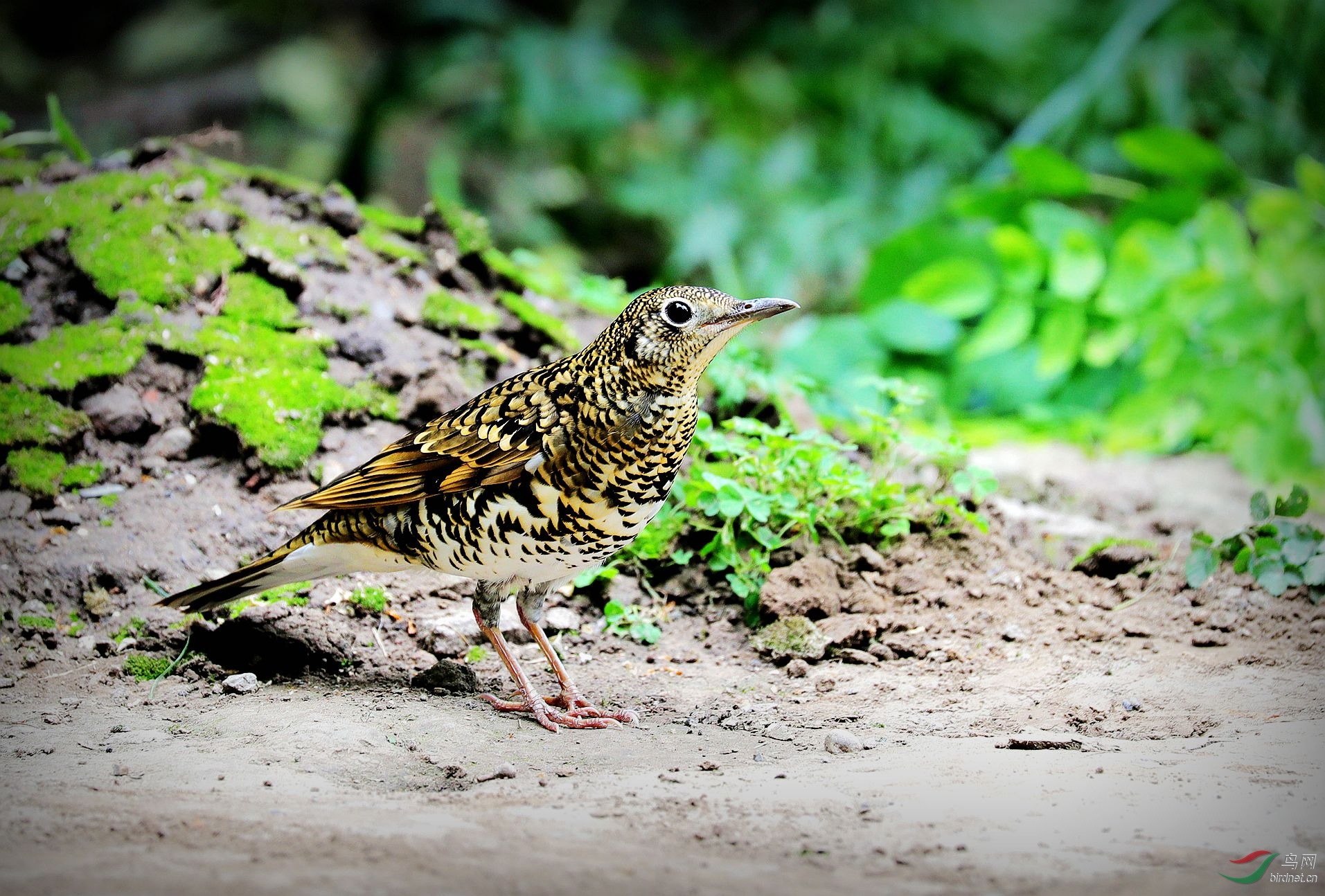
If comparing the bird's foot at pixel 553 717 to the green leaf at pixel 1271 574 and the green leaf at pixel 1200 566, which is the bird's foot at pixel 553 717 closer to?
the green leaf at pixel 1200 566

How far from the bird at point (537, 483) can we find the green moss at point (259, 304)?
138 cm

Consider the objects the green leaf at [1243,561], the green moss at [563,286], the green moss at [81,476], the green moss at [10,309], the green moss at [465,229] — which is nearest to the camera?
the green leaf at [1243,561]

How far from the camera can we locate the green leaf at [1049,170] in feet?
23.1

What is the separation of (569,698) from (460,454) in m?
0.82

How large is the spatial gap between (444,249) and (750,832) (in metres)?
3.56

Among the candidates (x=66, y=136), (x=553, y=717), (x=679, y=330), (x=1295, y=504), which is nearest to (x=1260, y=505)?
(x=1295, y=504)

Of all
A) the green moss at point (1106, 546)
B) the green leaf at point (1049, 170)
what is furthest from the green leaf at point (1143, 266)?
the green moss at point (1106, 546)

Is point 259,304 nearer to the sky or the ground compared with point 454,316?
nearer to the ground

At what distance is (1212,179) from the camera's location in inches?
288

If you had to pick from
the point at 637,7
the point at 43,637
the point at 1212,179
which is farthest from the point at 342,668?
the point at 637,7

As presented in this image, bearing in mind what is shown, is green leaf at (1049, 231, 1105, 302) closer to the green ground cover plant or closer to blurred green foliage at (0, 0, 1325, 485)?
blurred green foliage at (0, 0, 1325, 485)

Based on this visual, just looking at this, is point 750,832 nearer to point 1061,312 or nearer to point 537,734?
point 537,734

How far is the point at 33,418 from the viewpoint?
4.38 meters

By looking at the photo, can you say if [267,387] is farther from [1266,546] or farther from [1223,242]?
[1223,242]
